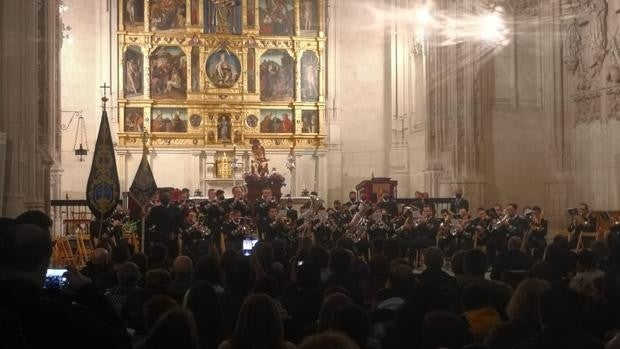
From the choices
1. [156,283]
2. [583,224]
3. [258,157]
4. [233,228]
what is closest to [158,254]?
[156,283]

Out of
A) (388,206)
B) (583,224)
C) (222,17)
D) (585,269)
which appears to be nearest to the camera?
(585,269)

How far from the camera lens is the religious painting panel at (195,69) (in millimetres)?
28594

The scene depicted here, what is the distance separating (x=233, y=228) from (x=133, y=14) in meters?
14.1

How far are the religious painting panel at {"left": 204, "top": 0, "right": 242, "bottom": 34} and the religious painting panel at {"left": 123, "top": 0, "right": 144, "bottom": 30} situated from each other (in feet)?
7.17

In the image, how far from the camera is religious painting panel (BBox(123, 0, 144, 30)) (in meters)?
28.3

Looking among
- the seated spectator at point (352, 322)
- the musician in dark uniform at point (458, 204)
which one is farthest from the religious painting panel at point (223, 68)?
the seated spectator at point (352, 322)

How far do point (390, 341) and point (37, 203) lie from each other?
1049 centimetres

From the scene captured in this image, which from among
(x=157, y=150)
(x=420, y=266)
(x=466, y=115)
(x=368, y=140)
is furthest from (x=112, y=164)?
(x=368, y=140)

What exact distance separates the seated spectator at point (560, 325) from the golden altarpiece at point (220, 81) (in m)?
24.0

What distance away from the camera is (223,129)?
2862cm

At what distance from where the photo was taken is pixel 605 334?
5.55 m

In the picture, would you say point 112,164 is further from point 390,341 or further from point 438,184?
point 438,184

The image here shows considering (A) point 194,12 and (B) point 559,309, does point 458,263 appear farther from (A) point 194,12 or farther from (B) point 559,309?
(A) point 194,12

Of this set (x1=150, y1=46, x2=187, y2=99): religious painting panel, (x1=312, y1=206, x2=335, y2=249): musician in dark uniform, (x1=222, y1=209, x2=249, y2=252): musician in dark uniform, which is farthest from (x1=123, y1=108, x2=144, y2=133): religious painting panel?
(x1=222, y1=209, x2=249, y2=252): musician in dark uniform
